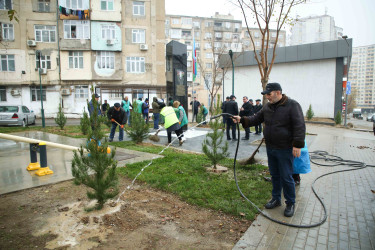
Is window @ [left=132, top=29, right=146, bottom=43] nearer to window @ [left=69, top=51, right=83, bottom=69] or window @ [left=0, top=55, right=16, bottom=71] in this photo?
window @ [left=69, top=51, right=83, bottom=69]

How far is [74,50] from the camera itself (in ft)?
95.6

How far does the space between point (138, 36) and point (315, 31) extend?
77.0 metres

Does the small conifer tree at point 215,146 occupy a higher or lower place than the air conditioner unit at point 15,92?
lower

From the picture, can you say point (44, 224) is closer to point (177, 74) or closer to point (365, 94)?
point (177, 74)

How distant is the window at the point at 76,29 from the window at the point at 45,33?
1.37 metres

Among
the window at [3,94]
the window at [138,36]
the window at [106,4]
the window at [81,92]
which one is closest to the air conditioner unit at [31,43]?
the window at [3,94]

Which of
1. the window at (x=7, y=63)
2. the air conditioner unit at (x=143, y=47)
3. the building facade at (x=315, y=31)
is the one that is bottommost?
the window at (x=7, y=63)

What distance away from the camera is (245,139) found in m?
12.0

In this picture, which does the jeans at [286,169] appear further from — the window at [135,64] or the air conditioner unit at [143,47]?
Answer: the air conditioner unit at [143,47]

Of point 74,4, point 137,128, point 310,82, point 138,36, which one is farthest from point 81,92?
point 310,82

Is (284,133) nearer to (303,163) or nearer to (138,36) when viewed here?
(303,163)

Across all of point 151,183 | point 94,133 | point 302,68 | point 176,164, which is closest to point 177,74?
point 176,164

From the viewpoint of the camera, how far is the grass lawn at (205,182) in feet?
14.5

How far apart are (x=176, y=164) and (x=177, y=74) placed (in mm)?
7859
